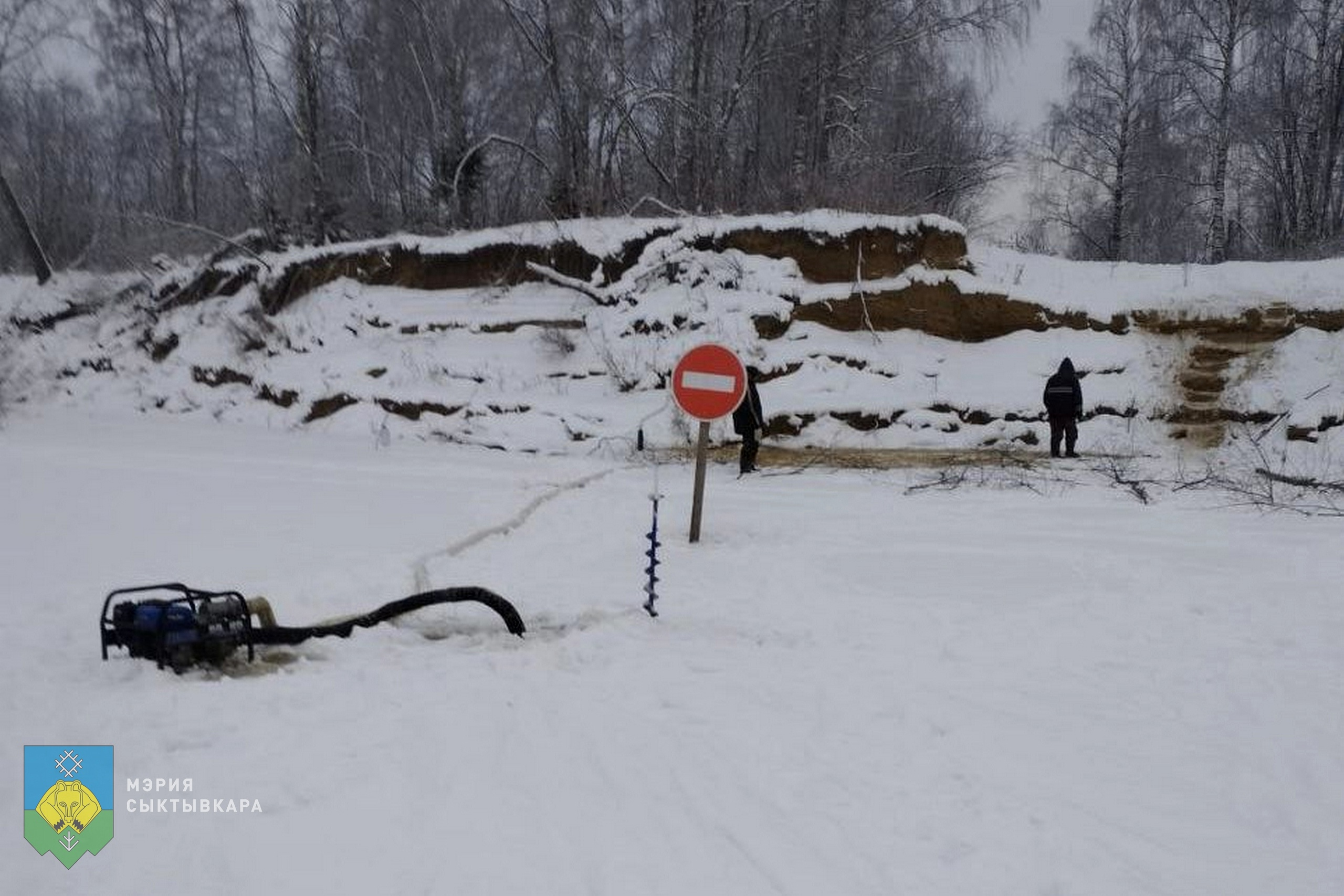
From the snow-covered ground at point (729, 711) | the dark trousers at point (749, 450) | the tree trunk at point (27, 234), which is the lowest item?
the snow-covered ground at point (729, 711)

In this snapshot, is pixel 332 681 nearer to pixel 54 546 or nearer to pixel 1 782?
pixel 1 782

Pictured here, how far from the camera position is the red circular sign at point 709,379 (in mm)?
7379

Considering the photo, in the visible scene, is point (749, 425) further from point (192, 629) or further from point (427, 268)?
point (427, 268)

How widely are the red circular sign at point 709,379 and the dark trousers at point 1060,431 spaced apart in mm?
8991

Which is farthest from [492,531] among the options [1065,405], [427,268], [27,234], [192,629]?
[27,234]

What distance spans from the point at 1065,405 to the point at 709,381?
368 inches

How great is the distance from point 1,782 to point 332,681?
1.43 m

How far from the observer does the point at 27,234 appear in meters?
28.8

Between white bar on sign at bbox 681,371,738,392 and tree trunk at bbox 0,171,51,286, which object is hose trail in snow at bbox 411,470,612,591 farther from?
tree trunk at bbox 0,171,51,286

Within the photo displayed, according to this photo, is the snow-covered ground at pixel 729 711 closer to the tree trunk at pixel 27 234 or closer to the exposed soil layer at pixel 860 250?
the exposed soil layer at pixel 860 250

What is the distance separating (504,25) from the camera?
2472cm

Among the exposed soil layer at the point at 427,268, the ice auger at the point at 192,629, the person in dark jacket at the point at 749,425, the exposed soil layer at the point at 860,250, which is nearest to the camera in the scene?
the ice auger at the point at 192,629

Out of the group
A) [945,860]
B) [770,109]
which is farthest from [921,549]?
[770,109]

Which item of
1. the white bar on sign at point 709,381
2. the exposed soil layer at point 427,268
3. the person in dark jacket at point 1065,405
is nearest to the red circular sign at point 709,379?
the white bar on sign at point 709,381
